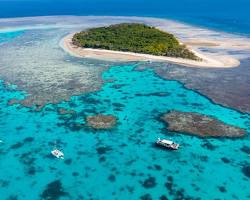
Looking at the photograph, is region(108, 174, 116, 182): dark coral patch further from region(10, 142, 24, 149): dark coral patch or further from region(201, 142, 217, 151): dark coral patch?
region(10, 142, 24, 149): dark coral patch

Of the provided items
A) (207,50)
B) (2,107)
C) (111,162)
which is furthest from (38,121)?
(207,50)

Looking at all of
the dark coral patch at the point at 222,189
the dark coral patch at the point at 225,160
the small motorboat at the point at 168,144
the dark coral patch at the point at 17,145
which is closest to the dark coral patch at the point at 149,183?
the small motorboat at the point at 168,144

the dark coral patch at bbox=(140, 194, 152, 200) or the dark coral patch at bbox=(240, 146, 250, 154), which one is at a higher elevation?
the dark coral patch at bbox=(240, 146, 250, 154)

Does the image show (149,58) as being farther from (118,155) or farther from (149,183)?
(149,183)

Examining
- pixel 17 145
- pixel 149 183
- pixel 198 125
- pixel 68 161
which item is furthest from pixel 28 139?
pixel 198 125

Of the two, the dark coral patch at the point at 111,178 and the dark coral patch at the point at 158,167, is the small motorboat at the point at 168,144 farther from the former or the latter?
the dark coral patch at the point at 111,178

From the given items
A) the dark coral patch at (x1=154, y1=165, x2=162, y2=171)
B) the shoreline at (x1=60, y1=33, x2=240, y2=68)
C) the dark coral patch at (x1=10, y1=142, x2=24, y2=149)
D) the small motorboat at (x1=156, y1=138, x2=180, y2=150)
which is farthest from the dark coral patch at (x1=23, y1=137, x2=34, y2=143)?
the shoreline at (x1=60, y1=33, x2=240, y2=68)
